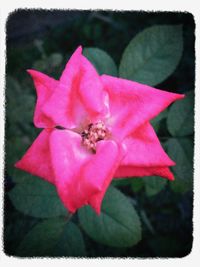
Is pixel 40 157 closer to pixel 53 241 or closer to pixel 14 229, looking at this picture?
pixel 53 241

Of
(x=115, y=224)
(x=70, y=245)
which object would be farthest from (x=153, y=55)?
(x=70, y=245)

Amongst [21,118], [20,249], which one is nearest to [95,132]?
[20,249]

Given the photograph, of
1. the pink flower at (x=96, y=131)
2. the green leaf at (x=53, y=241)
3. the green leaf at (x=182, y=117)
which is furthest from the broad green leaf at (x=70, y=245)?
the green leaf at (x=182, y=117)

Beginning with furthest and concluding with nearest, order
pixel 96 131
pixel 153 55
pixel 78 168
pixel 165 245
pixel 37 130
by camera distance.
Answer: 1. pixel 165 245
2. pixel 37 130
3. pixel 153 55
4. pixel 96 131
5. pixel 78 168

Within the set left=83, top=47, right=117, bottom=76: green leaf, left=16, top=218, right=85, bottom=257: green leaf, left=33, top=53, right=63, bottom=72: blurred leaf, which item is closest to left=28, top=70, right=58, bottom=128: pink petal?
left=83, top=47, right=117, bottom=76: green leaf

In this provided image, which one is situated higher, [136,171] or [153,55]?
[153,55]
